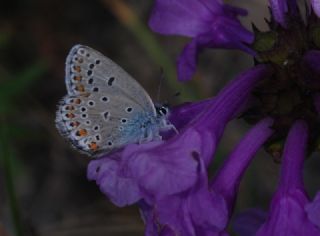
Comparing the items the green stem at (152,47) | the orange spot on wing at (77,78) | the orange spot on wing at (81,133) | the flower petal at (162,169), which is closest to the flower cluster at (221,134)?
the flower petal at (162,169)

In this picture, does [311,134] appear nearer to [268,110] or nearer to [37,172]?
[268,110]

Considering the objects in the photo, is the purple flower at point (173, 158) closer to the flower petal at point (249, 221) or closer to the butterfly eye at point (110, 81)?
the butterfly eye at point (110, 81)

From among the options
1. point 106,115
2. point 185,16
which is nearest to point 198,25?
point 185,16

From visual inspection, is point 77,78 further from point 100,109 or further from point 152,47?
point 152,47

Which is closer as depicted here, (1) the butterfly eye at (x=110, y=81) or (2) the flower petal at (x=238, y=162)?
(2) the flower petal at (x=238, y=162)

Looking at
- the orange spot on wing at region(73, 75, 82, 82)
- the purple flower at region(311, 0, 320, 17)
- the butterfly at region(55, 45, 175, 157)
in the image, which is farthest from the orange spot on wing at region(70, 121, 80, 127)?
the purple flower at region(311, 0, 320, 17)

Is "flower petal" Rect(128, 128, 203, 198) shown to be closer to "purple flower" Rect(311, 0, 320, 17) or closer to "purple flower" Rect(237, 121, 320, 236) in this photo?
"purple flower" Rect(237, 121, 320, 236)
